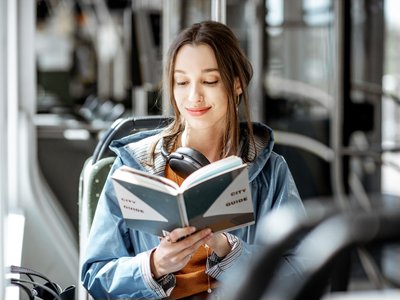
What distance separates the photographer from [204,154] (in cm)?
209

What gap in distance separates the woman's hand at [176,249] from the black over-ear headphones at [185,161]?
175 mm

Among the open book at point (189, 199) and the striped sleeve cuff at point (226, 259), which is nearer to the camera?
the open book at point (189, 199)

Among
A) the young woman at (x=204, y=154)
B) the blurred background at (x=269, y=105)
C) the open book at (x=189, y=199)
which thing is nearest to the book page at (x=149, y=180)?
the open book at (x=189, y=199)

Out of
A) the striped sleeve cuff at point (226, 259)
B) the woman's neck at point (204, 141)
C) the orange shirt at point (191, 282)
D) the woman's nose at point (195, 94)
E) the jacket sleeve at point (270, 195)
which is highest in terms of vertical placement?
the woman's nose at point (195, 94)

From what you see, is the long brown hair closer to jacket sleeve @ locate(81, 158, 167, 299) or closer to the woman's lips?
the woman's lips

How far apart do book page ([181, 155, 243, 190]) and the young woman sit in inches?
7.7

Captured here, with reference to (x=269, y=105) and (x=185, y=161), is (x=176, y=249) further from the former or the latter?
(x=269, y=105)

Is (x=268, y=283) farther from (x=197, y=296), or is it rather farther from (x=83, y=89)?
(x=83, y=89)

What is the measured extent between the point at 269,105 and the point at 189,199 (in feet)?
16.1

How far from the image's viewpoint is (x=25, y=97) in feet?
12.6

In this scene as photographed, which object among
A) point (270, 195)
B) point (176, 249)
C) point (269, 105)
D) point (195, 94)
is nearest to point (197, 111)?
point (195, 94)

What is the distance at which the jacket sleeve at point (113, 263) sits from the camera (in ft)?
6.24

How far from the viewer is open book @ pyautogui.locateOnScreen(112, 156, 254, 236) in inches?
65.3

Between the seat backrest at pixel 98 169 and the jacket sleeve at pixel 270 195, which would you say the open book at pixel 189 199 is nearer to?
the jacket sleeve at pixel 270 195
